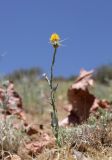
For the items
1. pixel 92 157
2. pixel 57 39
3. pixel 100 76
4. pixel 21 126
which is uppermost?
pixel 100 76

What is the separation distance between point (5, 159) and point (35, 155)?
294 mm

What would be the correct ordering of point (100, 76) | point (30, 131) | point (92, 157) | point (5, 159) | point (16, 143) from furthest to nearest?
1. point (100, 76)
2. point (30, 131)
3. point (16, 143)
4. point (5, 159)
5. point (92, 157)

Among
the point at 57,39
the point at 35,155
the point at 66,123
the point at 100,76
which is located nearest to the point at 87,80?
the point at 66,123

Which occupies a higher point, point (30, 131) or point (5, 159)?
point (30, 131)

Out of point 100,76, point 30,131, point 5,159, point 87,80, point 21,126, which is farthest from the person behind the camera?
point 100,76

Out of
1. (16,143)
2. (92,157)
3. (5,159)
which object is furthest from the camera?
(16,143)

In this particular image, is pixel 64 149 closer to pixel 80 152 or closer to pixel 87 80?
pixel 80 152

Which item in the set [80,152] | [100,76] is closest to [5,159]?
[80,152]

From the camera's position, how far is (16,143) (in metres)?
4.02

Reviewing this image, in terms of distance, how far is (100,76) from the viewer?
2766 cm

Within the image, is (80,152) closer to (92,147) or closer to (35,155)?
(92,147)

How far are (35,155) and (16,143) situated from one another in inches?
9.2

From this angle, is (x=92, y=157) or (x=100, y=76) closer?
(x=92, y=157)

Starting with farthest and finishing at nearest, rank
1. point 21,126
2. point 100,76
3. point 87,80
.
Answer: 1. point 100,76
2. point 87,80
3. point 21,126
